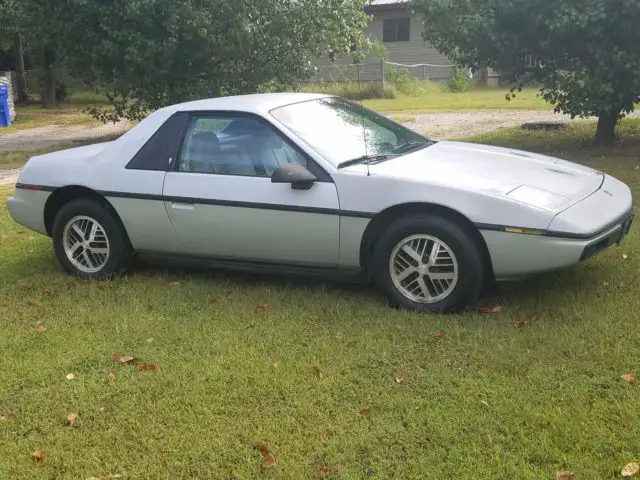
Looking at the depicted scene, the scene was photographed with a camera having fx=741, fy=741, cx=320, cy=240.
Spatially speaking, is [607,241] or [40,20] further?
[40,20]

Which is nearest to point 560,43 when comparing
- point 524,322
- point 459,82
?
point 524,322

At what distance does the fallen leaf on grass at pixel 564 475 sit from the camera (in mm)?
2904

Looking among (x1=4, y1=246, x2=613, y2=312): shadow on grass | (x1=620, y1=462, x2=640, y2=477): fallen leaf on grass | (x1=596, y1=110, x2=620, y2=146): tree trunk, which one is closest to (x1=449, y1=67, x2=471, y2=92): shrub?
(x1=596, y1=110, x2=620, y2=146): tree trunk

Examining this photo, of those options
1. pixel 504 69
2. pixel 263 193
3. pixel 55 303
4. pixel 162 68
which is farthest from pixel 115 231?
pixel 162 68

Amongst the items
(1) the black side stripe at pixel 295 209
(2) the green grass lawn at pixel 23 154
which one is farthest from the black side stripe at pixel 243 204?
(2) the green grass lawn at pixel 23 154

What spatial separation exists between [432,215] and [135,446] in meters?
2.28

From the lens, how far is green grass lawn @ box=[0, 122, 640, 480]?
318 centimetres

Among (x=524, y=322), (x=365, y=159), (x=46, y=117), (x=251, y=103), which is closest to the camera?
(x=524, y=322)

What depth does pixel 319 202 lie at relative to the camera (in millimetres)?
4871

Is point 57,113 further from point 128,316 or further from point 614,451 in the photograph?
point 614,451

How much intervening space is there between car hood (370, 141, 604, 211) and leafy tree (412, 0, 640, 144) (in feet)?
16.4

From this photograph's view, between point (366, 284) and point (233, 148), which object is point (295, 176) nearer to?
point (233, 148)

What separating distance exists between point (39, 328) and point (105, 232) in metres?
1.08

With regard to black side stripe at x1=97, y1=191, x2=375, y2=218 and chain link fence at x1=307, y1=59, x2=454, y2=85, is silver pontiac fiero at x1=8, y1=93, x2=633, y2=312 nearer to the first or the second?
black side stripe at x1=97, y1=191, x2=375, y2=218
